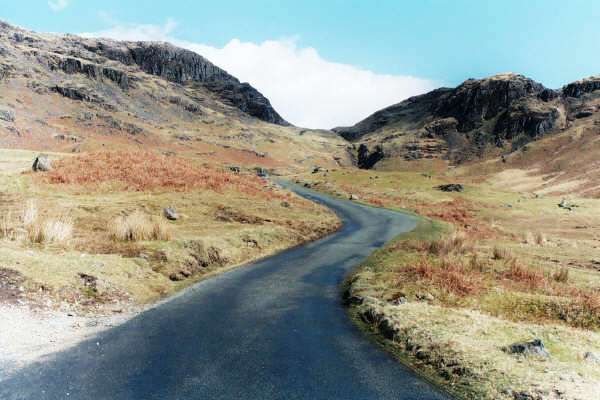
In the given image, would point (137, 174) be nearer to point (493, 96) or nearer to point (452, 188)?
point (452, 188)

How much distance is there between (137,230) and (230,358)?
13.5 meters

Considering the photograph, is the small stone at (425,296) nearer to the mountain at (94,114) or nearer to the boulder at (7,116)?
the mountain at (94,114)

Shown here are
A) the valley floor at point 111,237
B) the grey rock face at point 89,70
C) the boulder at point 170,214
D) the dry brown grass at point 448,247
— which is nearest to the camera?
the valley floor at point 111,237

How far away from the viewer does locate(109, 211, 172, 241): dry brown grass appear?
20.8 meters

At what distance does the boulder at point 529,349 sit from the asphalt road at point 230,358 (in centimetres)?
235

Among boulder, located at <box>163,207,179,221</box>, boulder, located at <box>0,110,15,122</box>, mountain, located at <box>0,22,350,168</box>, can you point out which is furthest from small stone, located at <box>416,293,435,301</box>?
boulder, located at <box>0,110,15,122</box>

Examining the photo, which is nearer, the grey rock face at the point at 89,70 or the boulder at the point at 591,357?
the boulder at the point at 591,357

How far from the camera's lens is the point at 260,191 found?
43.9 m

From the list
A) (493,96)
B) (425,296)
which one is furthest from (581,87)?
(425,296)

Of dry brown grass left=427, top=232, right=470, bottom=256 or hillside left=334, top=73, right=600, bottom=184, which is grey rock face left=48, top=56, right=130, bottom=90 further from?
dry brown grass left=427, top=232, right=470, bottom=256

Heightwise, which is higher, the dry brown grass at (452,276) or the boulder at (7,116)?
the boulder at (7,116)

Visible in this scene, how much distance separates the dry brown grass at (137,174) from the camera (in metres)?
35.2

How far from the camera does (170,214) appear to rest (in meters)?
28.3

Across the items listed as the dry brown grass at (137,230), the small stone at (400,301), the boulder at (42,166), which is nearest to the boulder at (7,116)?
the boulder at (42,166)
